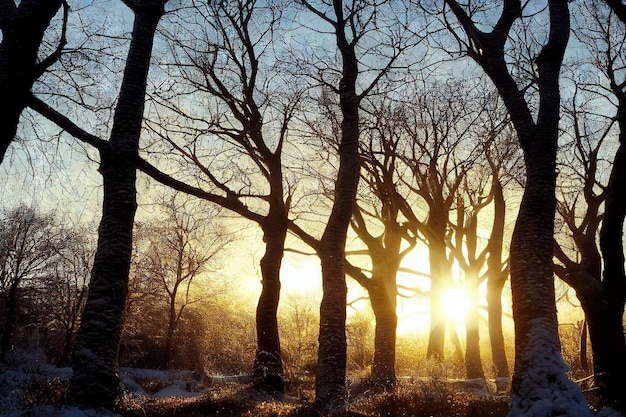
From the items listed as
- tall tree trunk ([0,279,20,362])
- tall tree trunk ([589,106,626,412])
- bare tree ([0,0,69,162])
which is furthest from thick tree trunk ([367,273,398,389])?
tall tree trunk ([0,279,20,362])

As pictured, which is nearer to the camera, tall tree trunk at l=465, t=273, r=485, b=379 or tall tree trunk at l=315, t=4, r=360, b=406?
tall tree trunk at l=315, t=4, r=360, b=406

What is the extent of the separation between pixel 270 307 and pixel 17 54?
900 cm

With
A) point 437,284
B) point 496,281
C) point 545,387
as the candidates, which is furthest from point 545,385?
point 437,284

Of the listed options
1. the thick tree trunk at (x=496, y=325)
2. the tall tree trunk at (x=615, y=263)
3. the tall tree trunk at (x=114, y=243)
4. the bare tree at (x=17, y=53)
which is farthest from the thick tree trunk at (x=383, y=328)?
the bare tree at (x=17, y=53)

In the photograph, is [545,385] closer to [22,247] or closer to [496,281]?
[496,281]

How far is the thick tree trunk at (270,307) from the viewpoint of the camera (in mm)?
12234

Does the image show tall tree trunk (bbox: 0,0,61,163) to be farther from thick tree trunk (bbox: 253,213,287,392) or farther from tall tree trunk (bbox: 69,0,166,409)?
thick tree trunk (bbox: 253,213,287,392)

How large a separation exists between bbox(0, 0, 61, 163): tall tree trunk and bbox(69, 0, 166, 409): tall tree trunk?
1239 millimetres

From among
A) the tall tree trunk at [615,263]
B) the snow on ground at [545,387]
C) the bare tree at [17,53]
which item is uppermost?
the bare tree at [17,53]

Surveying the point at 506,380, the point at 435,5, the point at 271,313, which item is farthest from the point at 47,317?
the point at 435,5

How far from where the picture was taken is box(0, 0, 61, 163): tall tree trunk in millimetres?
6098

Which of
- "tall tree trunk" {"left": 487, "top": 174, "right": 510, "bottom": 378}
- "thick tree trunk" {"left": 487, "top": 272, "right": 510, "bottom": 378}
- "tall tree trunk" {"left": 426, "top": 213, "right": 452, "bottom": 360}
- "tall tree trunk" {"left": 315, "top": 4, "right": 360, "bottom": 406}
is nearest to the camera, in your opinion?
"tall tree trunk" {"left": 315, "top": 4, "right": 360, "bottom": 406}

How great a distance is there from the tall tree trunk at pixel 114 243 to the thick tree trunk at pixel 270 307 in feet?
21.4

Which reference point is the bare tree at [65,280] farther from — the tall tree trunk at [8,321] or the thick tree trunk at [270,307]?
the thick tree trunk at [270,307]
